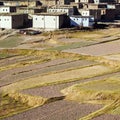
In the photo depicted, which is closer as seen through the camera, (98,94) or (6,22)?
(98,94)

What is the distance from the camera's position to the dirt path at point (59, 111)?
50.9 ft

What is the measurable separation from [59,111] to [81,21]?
86.0 ft

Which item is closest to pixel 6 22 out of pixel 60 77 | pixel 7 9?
pixel 7 9

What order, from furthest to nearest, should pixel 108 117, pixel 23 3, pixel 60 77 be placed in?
1. pixel 23 3
2. pixel 60 77
3. pixel 108 117

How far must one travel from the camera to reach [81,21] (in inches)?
1638

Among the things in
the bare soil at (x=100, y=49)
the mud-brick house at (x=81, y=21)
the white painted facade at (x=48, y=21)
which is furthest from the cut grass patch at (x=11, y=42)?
the mud-brick house at (x=81, y=21)

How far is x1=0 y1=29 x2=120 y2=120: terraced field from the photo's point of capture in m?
16.2

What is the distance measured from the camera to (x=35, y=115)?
51.7ft

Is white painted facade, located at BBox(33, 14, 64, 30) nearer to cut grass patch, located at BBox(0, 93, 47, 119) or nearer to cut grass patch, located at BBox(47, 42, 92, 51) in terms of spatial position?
cut grass patch, located at BBox(47, 42, 92, 51)

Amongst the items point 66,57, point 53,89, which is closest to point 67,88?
point 53,89

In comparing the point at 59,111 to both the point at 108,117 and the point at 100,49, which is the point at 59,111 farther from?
the point at 100,49

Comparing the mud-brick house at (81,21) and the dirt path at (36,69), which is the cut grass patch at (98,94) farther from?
the mud-brick house at (81,21)

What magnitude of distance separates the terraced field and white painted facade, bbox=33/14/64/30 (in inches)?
294

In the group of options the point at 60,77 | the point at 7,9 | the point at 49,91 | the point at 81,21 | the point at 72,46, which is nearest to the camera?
the point at 49,91
